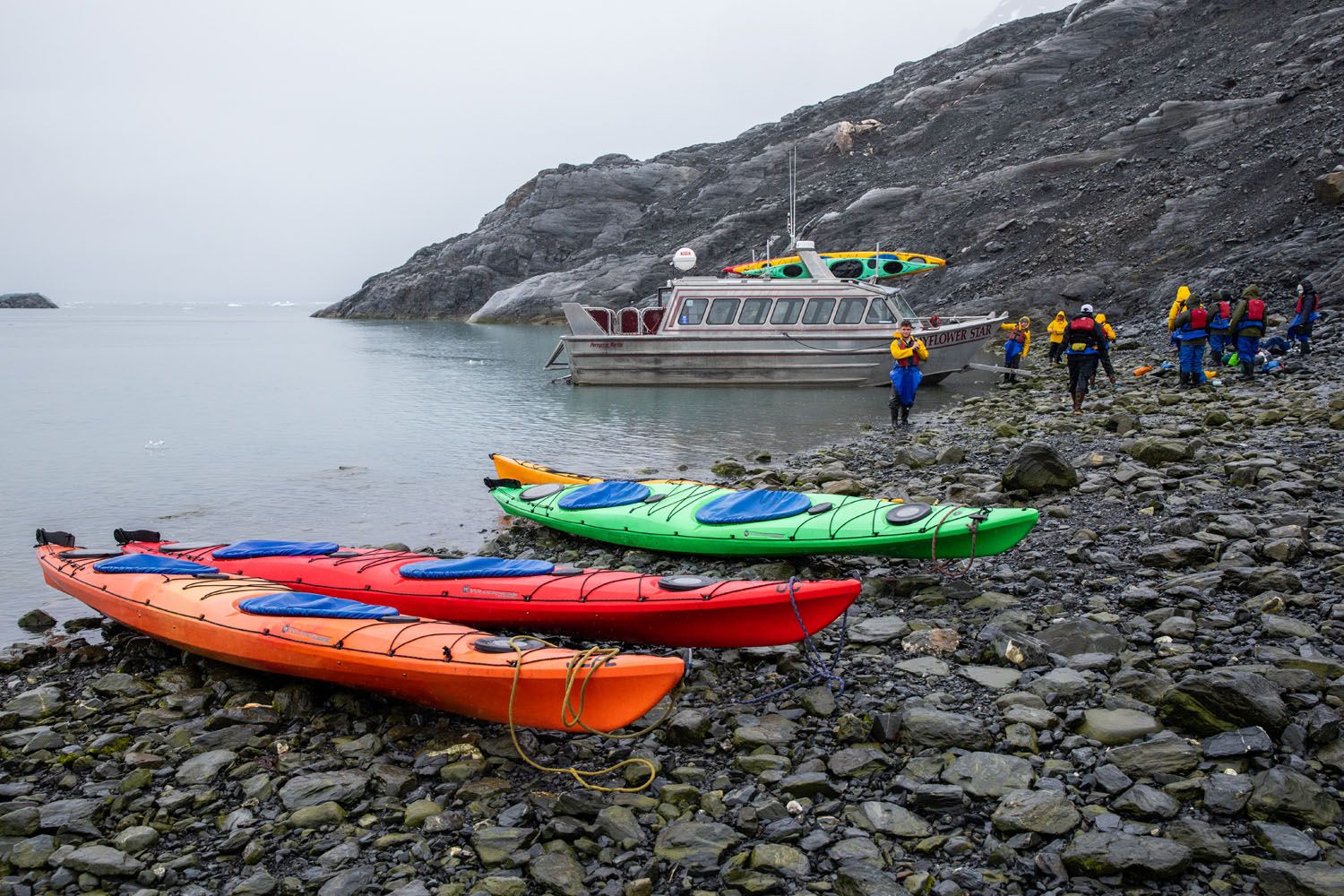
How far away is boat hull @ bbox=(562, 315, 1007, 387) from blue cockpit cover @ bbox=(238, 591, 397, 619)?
1687 cm

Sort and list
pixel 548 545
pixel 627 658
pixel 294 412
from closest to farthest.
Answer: pixel 627 658 < pixel 548 545 < pixel 294 412

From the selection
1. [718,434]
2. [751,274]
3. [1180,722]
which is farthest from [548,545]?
[751,274]

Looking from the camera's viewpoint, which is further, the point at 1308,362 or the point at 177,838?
the point at 1308,362

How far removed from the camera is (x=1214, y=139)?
2962cm

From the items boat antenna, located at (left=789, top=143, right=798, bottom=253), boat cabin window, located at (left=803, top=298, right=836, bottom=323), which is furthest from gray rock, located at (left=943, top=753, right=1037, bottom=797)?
boat antenna, located at (left=789, top=143, right=798, bottom=253)

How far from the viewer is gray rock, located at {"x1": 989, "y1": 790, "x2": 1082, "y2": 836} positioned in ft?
11.7

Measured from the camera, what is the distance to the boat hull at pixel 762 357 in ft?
68.9

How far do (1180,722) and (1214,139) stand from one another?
32952mm

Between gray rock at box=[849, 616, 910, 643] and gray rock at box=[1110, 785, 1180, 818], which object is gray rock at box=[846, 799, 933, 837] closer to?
gray rock at box=[1110, 785, 1180, 818]

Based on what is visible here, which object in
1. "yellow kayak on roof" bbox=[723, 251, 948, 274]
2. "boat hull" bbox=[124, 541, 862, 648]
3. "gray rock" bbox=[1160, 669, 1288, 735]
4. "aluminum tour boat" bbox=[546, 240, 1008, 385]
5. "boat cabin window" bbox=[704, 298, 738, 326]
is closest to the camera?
"gray rock" bbox=[1160, 669, 1288, 735]

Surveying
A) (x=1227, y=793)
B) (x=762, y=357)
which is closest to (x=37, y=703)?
(x=1227, y=793)

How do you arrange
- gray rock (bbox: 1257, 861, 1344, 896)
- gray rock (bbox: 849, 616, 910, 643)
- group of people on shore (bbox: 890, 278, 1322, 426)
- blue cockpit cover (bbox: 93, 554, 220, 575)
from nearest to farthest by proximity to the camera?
gray rock (bbox: 1257, 861, 1344, 896) < gray rock (bbox: 849, 616, 910, 643) < blue cockpit cover (bbox: 93, 554, 220, 575) < group of people on shore (bbox: 890, 278, 1322, 426)

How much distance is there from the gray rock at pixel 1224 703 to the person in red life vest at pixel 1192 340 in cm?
1125

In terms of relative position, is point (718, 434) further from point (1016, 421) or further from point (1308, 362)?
point (1308, 362)
